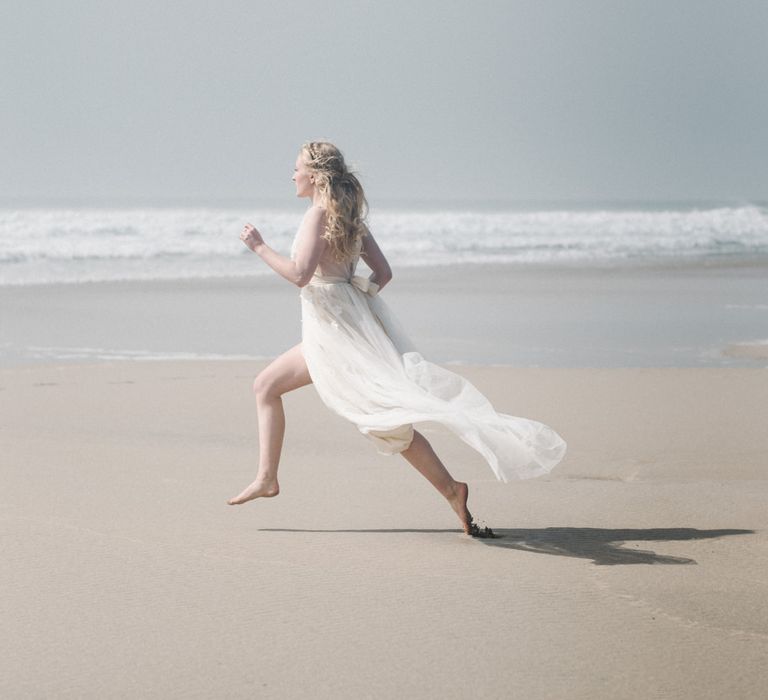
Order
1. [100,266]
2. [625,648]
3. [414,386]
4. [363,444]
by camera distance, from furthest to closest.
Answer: [100,266] < [363,444] < [414,386] < [625,648]

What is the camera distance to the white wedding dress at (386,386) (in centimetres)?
456

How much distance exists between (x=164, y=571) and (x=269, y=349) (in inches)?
274

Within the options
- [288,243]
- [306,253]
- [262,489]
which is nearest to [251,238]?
[306,253]

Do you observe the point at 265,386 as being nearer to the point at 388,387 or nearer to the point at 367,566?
the point at 388,387

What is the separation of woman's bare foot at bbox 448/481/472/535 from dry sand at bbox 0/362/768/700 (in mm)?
79

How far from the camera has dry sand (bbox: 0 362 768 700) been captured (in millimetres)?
3291

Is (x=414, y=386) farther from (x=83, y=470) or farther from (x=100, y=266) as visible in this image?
(x=100, y=266)

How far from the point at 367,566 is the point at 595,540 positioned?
1003 millimetres

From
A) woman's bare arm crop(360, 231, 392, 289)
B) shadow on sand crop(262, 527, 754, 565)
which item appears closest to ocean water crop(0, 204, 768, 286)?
woman's bare arm crop(360, 231, 392, 289)

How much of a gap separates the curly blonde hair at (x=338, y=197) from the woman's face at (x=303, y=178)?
0.07 feet

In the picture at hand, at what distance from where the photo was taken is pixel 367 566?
170 inches

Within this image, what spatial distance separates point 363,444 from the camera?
683cm

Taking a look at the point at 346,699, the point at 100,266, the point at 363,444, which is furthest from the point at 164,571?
the point at 100,266

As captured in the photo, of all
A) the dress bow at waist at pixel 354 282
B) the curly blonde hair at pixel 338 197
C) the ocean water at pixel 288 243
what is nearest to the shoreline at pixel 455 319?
the ocean water at pixel 288 243
